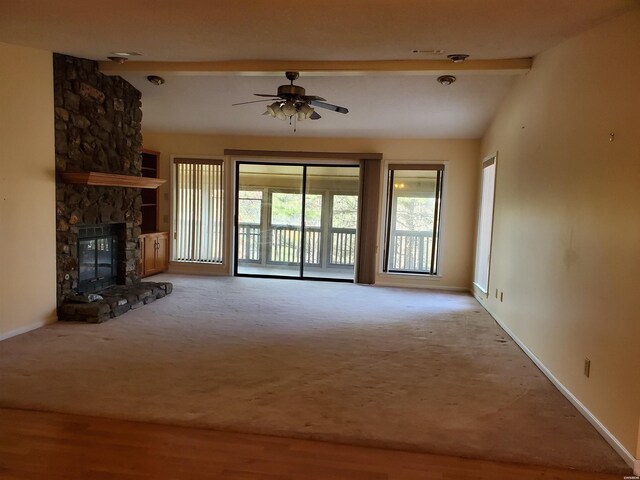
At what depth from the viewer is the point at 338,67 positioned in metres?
4.44

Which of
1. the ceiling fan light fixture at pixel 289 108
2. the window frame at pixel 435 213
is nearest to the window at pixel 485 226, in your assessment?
the window frame at pixel 435 213

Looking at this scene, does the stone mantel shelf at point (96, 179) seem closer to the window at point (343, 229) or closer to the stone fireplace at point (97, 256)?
the stone fireplace at point (97, 256)

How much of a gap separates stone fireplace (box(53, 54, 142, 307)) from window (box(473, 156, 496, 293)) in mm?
4767

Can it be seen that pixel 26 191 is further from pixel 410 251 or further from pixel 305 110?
pixel 410 251

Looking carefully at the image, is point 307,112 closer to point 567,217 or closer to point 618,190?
point 567,217

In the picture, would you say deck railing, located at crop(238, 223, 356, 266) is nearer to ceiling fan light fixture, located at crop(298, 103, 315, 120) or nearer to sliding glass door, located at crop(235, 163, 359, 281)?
sliding glass door, located at crop(235, 163, 359, 281)

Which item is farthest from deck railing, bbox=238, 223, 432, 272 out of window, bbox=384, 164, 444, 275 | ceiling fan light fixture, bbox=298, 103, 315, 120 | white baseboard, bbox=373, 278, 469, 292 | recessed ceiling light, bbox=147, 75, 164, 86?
ceiling fan light fixture, bbox=298, 103, 315, 120

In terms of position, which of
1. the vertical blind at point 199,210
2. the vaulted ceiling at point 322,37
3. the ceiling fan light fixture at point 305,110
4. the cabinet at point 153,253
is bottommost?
the cabinet at point 153,253

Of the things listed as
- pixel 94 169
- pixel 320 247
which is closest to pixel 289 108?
pixel 94 169

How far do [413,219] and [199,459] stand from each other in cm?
572

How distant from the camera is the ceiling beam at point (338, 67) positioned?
170 inches

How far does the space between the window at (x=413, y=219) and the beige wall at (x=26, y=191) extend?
483 centimetres

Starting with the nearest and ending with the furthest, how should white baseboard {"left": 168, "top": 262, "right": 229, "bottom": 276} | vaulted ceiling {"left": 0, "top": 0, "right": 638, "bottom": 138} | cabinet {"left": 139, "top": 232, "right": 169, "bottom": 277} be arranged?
vaulted ceiling {"left": 0, "top": 0, "right": 638, "bottom": 138}, cabinet {"left": 139, "top": 232, "right": 169, "bottom": 277}, white baseboard {"left": 168, "top": 262, "right": 229, "bottom": 276}

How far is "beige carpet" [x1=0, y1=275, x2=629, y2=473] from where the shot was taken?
2623 millimetres
